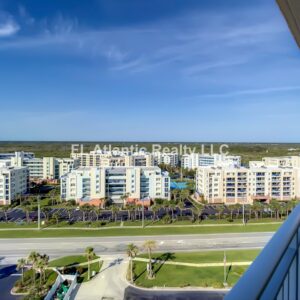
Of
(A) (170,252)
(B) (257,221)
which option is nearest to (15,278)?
(A) (170,252)

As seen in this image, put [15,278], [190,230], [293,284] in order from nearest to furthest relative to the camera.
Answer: [293,284], [15,278], [190,230]

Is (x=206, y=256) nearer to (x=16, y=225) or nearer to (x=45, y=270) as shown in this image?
(x=45, y=270)

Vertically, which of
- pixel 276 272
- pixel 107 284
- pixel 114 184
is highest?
pixel 276 272

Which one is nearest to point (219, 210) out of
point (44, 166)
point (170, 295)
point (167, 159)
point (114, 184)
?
point (114, 184)

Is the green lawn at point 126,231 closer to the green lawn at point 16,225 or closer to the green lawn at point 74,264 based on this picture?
the green lawn at point 16,225

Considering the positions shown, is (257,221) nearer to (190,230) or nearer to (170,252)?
(190,230)

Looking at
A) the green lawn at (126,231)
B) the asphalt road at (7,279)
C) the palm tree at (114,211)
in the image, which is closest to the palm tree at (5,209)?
the green lawn at (126,231)
